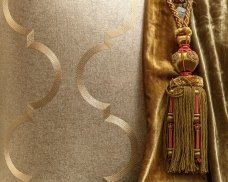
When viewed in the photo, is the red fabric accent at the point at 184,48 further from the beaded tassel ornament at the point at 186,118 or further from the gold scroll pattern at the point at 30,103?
the gold scroll pattern at the point at 30,103

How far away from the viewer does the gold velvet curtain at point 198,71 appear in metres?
0.77

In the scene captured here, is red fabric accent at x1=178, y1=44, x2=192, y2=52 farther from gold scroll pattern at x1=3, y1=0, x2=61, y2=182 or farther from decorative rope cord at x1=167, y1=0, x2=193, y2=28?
gold scroll pattern at x1=3, y1=0, x2=61, y2=182

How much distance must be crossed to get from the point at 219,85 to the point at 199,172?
0.60 ft

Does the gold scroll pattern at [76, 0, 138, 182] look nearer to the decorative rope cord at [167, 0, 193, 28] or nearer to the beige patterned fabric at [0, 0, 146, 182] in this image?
the beige patterned fabric at [0, 0, 146, 182]

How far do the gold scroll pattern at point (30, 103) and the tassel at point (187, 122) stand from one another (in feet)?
0.78

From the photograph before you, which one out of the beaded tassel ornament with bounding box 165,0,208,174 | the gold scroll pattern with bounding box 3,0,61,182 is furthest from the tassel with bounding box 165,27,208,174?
the gold scroll pattern with bounding box 3,0,61,182

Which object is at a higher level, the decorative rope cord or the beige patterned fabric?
the decorative rope cord

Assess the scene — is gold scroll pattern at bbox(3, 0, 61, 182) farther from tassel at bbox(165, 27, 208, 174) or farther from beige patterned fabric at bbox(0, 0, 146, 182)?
tassel at bbox(165, 27, 208, 174)

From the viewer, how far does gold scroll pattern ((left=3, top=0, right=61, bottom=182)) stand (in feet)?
2.61

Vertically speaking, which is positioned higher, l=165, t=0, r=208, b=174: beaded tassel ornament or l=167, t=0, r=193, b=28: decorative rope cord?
l=167, t=0, r=193, b=28: decorative rope cord

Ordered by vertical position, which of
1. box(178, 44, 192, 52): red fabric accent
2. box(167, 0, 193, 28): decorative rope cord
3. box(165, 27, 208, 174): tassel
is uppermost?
box(167, 0, 193, 28): decorative rope cord

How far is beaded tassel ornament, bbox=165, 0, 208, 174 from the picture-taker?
75 centimetres

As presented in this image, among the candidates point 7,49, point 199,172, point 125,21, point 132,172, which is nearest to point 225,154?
point 199,172

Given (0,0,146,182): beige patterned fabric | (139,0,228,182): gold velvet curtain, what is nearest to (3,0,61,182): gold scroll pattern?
(0,0,146,182): beige patterned fabric
